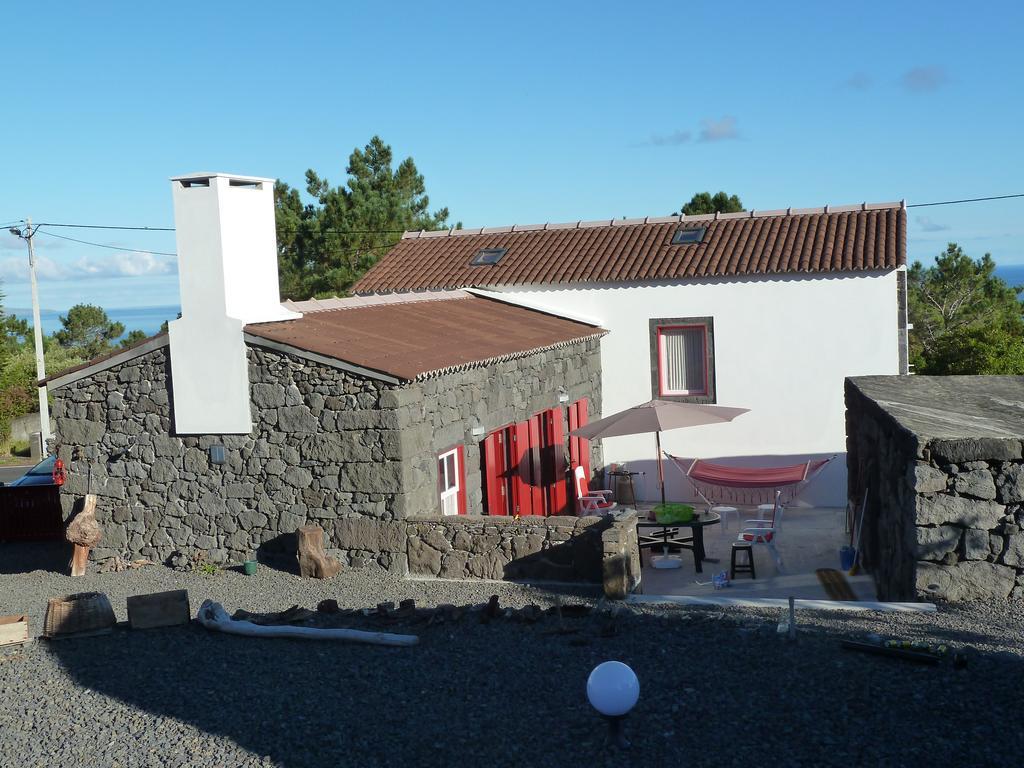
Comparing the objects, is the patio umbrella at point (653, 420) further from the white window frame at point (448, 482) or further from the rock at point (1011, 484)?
the rock at point (1011, 484)

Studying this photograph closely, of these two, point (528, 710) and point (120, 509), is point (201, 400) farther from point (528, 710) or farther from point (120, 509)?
point (528, 710)

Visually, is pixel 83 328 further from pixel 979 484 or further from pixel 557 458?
pixel 979 484

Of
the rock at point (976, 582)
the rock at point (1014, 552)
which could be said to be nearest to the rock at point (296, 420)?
the rock at point (976, 582)

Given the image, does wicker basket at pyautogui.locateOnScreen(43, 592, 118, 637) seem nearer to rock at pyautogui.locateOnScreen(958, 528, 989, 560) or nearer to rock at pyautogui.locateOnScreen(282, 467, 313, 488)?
rock at pyautogui.locateOnScreen(282, 467, 313, 488)

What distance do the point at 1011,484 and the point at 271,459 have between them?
25.2 feet

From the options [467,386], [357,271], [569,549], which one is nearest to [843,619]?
[569,549]

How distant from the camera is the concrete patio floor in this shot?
11.6 m

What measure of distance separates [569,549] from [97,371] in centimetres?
616

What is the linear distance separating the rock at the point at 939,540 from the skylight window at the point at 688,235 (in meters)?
10.9

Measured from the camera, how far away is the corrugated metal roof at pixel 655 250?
17688mm

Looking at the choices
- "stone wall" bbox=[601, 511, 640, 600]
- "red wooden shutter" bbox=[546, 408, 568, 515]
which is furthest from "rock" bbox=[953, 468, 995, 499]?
"red wooden shutter" bbox=[546, 408, 568, 515]

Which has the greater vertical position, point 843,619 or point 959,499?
point 959,499

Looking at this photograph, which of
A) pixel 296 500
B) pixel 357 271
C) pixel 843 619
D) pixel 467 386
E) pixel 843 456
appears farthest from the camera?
pixel 357 271

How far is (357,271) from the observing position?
104 ft
